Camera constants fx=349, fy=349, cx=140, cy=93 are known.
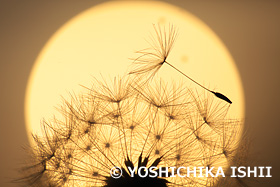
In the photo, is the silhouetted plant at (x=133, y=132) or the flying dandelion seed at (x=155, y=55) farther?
the silhouetted plant at (x=133, y=132)

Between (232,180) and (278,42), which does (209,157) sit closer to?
(232,180)

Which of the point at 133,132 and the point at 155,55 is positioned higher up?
the point at 155,55

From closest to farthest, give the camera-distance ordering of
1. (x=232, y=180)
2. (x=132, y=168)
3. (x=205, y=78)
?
(x=132, y=168) → (x=232, y=180) → (x=205, y=78)

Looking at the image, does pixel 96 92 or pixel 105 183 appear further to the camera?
pixel 96 92

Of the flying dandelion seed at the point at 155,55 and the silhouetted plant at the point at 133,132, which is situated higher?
the flying dandelion seed at the point at 155,55

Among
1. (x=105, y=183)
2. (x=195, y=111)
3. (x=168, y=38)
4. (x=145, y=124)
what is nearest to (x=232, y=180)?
(x=195, y=111)

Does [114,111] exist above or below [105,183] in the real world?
above

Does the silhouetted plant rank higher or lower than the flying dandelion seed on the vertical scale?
lower

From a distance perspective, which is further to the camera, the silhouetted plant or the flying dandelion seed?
the silhouetted plant
